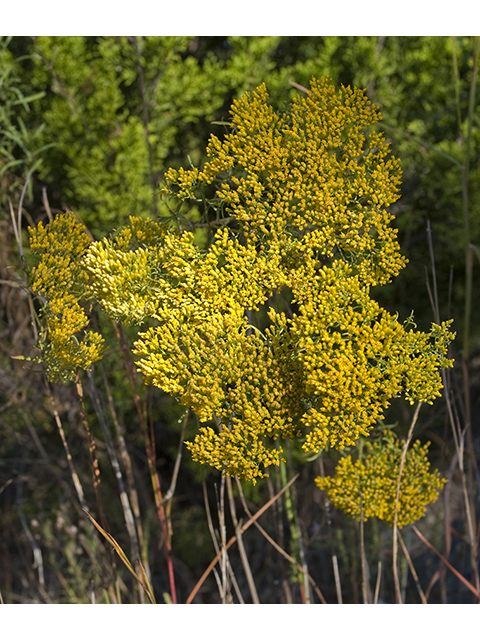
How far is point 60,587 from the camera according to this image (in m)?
1.60

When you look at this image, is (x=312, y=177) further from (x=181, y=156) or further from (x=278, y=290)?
(x=181, y=156)

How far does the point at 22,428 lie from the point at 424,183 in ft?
4.55

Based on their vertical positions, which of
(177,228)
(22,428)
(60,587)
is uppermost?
(177,228)

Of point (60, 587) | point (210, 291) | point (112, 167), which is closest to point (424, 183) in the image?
point (112, 167)

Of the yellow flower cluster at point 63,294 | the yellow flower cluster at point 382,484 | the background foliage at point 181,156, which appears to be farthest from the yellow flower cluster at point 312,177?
the background foliage at point 181,156

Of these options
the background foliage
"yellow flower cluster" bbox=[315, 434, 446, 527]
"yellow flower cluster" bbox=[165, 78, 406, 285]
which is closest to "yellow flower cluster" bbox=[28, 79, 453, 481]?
"yellow flower cluster" bbox=[165, 78, 406, 285]

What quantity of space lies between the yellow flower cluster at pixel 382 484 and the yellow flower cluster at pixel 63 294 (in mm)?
378

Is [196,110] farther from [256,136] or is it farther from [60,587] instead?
[60,587]

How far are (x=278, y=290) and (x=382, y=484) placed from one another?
0.34 meters

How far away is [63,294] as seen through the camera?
630 mm

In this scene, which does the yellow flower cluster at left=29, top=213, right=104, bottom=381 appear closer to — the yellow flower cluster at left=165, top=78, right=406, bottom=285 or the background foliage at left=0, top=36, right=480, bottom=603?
the yellow flower cluster at left=165, top=78, right=406, bottom=285

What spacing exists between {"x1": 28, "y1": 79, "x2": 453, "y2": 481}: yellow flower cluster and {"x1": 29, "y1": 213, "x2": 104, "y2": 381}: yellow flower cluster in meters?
0.05

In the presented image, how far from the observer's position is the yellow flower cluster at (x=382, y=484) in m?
0.70

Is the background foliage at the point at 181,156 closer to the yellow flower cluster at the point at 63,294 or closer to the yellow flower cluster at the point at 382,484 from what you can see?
the yellow flower cluster at the point at 382,484
